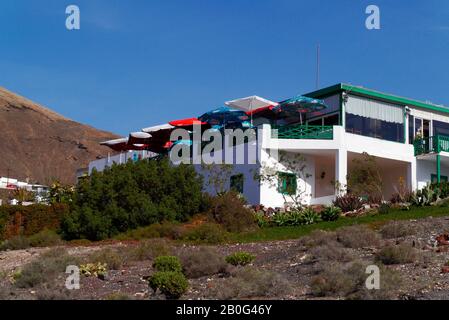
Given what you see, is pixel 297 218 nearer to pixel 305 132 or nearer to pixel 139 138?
pixel 305 132

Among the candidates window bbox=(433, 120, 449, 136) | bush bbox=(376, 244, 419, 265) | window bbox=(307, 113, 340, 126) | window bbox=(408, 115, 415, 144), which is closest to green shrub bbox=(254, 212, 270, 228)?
window bbox=(307, 113, 340, 126)

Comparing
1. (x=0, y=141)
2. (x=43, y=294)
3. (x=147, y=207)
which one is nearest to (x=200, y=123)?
(x=147, y=207)

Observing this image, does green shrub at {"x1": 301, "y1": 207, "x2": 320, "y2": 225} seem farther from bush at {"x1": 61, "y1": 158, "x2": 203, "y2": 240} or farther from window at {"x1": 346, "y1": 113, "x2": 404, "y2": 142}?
window at {"x1": 346, "y1": 113, "x2": 404, "y2": 142}

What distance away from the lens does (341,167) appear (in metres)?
28.2

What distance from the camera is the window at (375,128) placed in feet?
98.3

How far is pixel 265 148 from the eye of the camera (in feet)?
93.3

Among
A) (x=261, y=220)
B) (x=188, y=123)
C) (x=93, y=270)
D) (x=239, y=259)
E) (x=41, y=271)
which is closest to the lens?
(x=41, y=271)

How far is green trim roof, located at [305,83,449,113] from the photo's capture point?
29516 millimetres

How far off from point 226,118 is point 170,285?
1795cm

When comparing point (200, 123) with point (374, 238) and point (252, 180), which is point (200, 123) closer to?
point (252, 180)

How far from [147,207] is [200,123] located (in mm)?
9942

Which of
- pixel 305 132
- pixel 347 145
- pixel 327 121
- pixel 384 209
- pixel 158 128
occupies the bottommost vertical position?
pixel 384 209

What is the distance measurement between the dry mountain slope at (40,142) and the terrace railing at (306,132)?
5495 cm

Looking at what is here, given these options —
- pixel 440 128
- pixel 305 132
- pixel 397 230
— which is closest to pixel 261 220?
pixel 305 132
